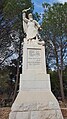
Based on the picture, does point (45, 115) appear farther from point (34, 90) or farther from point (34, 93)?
point (34, 90)

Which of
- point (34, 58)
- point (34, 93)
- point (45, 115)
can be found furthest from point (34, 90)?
point (34, 58)

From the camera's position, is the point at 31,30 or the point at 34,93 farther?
the point at 31,30

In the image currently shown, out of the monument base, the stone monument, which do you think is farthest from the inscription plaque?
the monument base

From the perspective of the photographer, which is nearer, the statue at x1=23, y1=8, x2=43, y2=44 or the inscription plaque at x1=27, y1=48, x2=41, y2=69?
the inscription plaque at x1=27, y1=48, x2=41, y2=69

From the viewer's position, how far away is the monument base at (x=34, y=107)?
695 cm

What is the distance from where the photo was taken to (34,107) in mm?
7082

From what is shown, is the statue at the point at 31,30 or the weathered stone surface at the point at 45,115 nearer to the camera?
the weathered stone surface at the point at 45,115

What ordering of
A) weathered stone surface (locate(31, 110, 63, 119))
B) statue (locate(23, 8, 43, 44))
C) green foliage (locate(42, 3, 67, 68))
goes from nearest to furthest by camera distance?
weathered stone surface (locate(31, 110, 63, 119)), statue (locate(23, 8, 43, 44)), green foliage (locate(42, 3, 67, 68))

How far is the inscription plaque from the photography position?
7957 mm

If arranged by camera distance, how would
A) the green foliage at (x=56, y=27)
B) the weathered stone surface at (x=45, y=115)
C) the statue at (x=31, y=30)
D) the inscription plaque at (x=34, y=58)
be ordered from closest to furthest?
the weathered stone surface at (x=45, y=115) → the inscription plaque at (x=34, y=58) → the statue at (x=31, y=30) → the green foliage at (x=56, y=27)

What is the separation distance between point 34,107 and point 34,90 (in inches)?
26.4

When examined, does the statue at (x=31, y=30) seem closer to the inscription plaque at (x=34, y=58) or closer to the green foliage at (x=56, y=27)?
the inscription plaque at (x=34, y=58)

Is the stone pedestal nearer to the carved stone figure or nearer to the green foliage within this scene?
the carved stone figure

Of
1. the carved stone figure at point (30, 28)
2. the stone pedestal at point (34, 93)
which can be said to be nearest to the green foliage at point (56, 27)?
the carved stone figure at point (30, 28)
